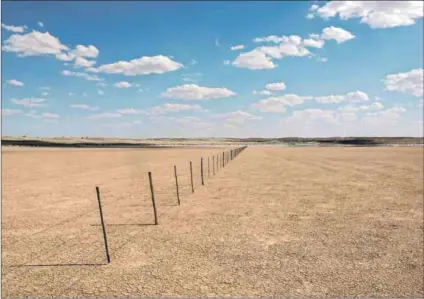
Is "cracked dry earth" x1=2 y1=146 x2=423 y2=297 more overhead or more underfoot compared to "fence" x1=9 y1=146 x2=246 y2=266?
more underfoot

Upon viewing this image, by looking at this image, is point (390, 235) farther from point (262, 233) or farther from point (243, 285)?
point (243, 285)

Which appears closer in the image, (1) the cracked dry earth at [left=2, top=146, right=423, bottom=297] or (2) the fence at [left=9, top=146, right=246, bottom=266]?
(1) the cracked dry earth at [left=2, top=146, right=423, bottom=297]

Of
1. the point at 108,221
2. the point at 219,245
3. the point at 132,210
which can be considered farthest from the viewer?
the point at 132,210

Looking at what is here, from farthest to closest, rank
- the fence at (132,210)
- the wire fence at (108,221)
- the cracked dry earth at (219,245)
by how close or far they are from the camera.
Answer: the fence at (132,210), the wire fence at (108,221), the cracked dry earth at (219,245)

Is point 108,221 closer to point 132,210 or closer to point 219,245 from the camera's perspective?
point 132,210

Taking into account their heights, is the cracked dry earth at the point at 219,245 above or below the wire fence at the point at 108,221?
below

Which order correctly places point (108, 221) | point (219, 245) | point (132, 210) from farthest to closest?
point (132, 210), point (108, 221), point (219, 245)

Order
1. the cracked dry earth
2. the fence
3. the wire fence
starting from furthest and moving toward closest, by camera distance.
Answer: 1. the fence
2. the wire fence
3. the cracked dry earth

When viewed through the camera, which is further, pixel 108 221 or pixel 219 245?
pixel 108 221

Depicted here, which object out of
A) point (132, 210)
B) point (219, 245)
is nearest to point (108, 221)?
point (132, 210)

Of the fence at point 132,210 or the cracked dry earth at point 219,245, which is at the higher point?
the fence at point 132,210

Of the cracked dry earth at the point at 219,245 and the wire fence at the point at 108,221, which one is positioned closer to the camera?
the cracked dry earth at the point at 219,245

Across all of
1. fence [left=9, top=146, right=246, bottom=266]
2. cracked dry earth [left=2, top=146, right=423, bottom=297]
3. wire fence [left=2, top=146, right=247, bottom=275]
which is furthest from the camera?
fence [left=9, top=146, right=246, bottom=266]

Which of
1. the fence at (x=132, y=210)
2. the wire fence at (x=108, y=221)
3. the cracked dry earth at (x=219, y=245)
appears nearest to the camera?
the cracked dry earth at (x=219, y=245)
